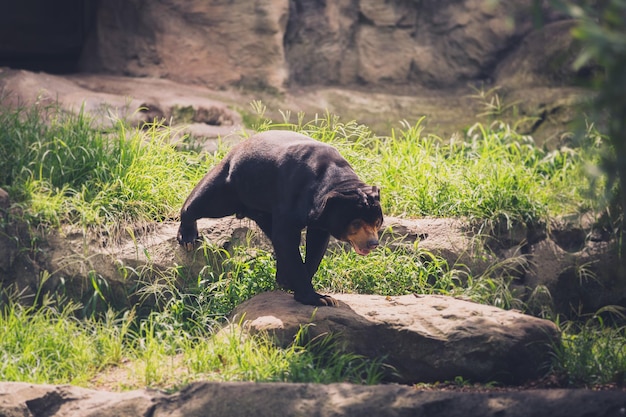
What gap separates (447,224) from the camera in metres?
7.20

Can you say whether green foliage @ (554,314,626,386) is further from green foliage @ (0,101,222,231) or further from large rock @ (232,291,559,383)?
green foliage @ (0,101,222,231)

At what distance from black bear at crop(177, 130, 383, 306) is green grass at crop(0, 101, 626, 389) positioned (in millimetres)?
485

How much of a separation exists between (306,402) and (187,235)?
243 cm

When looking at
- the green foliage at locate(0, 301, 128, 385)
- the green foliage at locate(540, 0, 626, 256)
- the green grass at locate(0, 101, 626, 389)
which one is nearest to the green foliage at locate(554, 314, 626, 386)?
the green grass at locate(0, 101, 626, 389)

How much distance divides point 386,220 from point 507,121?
2.87 meters

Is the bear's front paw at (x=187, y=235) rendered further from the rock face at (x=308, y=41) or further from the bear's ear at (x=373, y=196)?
the rock face at (x=308, y=41)

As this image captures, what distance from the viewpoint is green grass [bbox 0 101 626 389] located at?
18.2 ft

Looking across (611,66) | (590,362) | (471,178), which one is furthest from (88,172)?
(611,66)

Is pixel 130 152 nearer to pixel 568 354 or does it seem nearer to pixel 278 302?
pixel 278 302

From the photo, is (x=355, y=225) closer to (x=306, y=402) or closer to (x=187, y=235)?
(x=306, y=402)

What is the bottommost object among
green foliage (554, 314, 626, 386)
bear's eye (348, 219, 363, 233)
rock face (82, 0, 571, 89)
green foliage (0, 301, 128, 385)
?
green foliage (0, 301, 128, 385)

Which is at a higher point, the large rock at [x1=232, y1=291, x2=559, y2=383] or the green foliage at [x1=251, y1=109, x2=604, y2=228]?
the green foliage at [x1=251, y1=109, x2=604, y2=228]

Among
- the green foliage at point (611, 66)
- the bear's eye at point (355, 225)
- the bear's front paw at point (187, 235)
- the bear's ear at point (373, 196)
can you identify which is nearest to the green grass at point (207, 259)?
the bear's front paw at point (187, 235)

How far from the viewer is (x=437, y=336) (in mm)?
5551
